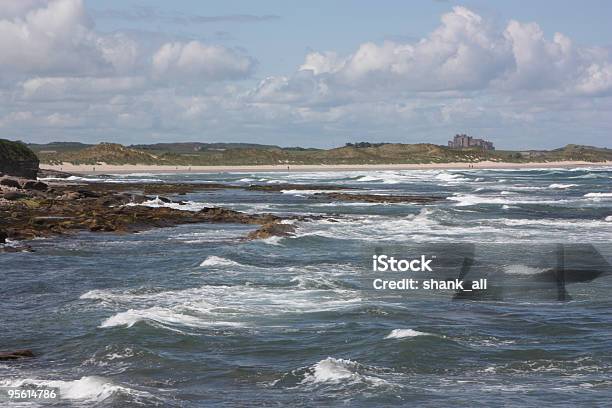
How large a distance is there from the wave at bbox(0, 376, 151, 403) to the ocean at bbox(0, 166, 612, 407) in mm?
47

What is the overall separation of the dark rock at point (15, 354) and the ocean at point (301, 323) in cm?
30

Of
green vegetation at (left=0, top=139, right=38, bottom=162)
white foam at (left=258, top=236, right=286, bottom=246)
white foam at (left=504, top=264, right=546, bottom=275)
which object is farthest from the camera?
green vegetation at (left=0, top=139, right=38, bottom=162)

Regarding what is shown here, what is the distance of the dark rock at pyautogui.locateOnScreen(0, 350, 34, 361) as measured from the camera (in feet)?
59.5

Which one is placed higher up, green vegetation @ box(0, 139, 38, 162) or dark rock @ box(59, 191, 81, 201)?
green vegetation @ box(0, 139, 38, 162)

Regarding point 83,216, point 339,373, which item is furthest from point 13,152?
point 339,373

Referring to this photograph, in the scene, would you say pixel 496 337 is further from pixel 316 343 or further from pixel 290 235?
pixel 290 235

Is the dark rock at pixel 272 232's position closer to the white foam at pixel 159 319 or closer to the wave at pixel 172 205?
the wave at pixel 172 205

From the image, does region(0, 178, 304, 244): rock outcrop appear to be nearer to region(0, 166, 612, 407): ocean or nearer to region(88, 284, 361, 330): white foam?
region(0, 166, 612, 407): ocean

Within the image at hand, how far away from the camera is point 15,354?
1834 centimetres

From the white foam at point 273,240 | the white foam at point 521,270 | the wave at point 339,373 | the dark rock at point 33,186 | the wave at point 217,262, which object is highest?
the dark rock at point 33,186

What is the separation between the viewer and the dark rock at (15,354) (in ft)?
59.5

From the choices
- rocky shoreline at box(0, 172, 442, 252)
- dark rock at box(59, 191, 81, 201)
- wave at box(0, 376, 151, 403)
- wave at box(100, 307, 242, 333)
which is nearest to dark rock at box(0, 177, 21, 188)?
rocky shoreline at box(0, 172, 442, 252)

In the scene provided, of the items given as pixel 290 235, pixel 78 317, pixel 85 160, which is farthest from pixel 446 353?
pixel 85 160

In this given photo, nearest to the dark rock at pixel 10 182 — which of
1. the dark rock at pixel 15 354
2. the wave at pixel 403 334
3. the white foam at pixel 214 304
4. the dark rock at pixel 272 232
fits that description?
the dark rock at pixel 272 232
